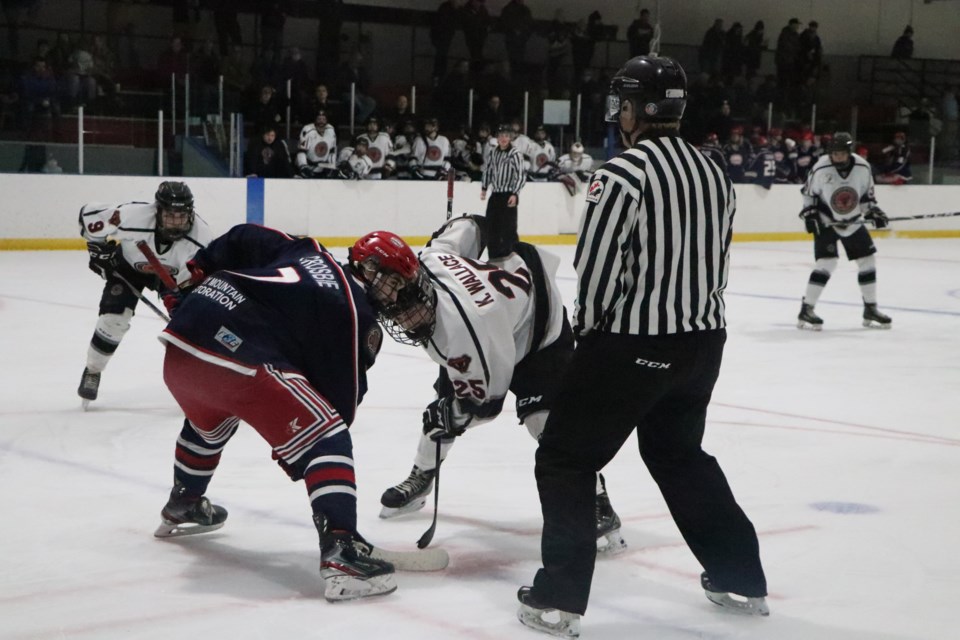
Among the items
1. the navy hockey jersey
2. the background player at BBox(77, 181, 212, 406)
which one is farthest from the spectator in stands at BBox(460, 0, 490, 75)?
the navy hockey jersey

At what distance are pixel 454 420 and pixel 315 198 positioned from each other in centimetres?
1029

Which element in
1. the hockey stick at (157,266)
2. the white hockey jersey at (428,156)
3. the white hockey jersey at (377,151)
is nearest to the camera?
the hockey stick at (157,266)

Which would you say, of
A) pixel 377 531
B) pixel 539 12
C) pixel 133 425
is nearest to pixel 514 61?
pixel 539 12

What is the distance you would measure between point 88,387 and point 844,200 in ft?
17.0

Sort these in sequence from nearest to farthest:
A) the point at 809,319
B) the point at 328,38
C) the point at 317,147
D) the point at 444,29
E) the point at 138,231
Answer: the point at 138,231 < the point at 809,319 < the point at 317,147 < the point at 328,38 < the point at 444,29

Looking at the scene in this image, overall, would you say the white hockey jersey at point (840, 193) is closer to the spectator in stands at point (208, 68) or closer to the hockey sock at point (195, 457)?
the hockey sock at point (195, 457)

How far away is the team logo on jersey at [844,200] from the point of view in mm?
8188

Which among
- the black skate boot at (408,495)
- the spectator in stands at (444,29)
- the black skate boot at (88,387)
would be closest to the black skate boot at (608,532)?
the black skate boot at (408,495)

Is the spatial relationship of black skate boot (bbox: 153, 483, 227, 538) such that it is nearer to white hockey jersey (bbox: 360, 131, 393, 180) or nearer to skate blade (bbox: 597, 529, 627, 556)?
skate blade (bbox: 597, 529, 627, 556)

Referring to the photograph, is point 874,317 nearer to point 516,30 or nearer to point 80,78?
point 80,78

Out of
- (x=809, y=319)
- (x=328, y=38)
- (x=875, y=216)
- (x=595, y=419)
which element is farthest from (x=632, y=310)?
(x=328, y=38)

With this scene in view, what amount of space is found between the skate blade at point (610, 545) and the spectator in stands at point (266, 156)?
33.4ft

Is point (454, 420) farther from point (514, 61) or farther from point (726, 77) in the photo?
point (726, 77)

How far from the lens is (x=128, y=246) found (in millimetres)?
5203
